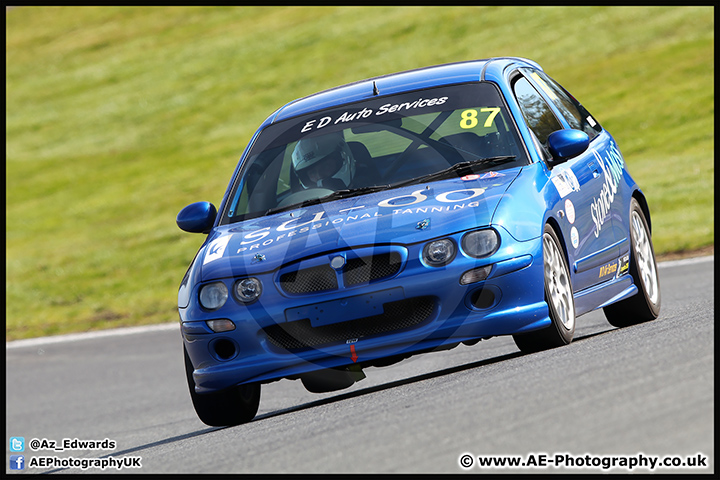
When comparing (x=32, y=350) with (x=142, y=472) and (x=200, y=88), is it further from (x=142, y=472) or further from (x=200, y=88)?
(x=200, y=88)

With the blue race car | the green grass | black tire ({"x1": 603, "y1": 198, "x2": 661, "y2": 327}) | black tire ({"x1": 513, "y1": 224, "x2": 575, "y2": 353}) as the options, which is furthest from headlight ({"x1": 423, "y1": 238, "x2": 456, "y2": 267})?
the green grass

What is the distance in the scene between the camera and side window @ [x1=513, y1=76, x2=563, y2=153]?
6.89m

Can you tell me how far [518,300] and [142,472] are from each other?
2.11 meters

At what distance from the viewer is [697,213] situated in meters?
16.2

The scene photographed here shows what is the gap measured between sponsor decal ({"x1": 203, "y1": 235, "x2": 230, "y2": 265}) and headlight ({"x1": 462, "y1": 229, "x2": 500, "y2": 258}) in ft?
4.62

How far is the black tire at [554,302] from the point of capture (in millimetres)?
5902

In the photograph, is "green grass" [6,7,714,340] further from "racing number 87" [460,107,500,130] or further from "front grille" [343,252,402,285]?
"front grille" [343,252,402,285]

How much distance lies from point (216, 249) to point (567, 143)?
2192 mm

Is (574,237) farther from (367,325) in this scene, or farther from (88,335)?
(88,335)

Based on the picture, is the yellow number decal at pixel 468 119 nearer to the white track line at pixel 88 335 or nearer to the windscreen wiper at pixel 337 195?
the windscreen wiper at pixel 337 195

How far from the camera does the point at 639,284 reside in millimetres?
7348

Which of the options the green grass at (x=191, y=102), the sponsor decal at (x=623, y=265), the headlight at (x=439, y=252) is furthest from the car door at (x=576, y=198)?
the green grass at (x=191, y=102)

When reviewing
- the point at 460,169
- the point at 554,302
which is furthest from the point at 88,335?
the point at 554,302

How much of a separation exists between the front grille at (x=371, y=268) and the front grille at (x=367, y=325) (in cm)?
17
